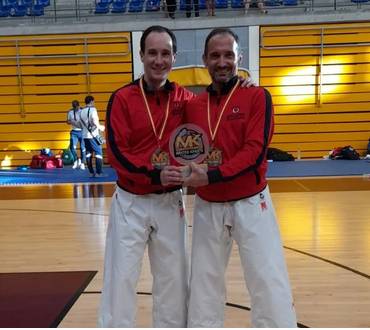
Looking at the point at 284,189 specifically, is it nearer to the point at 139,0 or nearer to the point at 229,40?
the point at 229,40

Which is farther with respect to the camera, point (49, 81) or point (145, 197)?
point (49, 81)

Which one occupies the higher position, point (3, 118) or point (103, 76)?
point (103, 76)

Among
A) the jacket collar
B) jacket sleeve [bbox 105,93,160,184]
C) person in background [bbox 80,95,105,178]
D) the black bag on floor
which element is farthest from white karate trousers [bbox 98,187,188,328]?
the black bag on floor

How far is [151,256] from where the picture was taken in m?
2.55

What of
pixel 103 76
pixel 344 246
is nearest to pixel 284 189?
pixel 344 246

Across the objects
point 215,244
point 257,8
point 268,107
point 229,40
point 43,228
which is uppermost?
point 257,8

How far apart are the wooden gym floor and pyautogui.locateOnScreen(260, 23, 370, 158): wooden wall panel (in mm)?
4100

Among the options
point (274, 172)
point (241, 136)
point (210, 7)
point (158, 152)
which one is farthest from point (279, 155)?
point (158, 152)

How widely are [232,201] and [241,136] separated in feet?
1.13

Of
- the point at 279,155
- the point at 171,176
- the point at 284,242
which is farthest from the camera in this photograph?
the point at 279,155

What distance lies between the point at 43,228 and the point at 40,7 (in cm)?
1035

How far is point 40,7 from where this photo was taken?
14.2 m

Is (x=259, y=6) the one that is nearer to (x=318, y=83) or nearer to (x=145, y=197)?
(x=318, y=83)

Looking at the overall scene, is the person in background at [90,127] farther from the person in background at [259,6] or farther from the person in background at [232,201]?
the person in background at [232,201]
